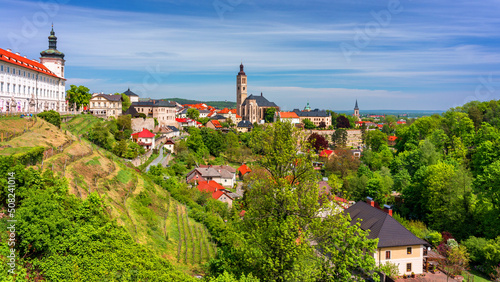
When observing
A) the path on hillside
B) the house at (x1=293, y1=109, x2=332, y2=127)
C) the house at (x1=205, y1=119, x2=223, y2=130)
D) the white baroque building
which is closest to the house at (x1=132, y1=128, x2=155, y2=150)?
the path on hillside

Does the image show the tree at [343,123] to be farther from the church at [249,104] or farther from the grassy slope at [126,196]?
the grassy slope at [126,196]

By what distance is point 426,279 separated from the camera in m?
25.7

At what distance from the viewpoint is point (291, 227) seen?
13297 mm

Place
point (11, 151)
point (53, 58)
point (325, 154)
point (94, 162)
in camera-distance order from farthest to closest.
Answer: point (325, 154) → point (53, 58) → point (94, 162) → point (11, 151)

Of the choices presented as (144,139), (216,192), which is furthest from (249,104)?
(216,192)

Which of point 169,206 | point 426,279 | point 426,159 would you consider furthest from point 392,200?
point 169,206

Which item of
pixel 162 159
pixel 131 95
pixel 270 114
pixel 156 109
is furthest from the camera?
pixel 270 114

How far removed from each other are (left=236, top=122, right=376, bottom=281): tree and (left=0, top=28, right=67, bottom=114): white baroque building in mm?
26493

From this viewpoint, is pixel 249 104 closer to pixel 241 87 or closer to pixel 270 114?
pixel 270 114

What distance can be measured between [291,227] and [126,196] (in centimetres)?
1481

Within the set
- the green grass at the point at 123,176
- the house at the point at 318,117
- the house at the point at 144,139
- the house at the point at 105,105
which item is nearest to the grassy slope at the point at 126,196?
the green grass at the point at 123,176

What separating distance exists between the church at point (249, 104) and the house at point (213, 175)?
70727mm

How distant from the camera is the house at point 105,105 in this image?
64562 mm

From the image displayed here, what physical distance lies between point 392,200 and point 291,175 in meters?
34.5
